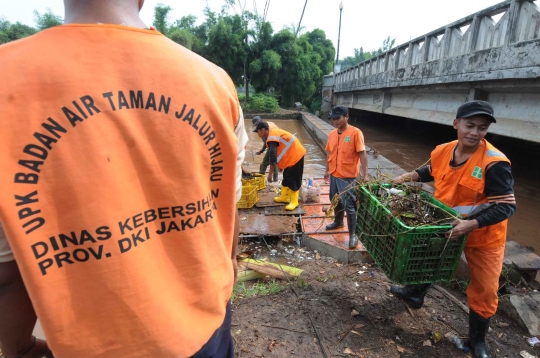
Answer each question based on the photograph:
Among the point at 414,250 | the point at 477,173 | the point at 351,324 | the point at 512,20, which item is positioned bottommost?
the point at 351,324

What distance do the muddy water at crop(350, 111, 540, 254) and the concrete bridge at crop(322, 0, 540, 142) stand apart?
193 cm

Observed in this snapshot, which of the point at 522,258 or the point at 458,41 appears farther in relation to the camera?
the point at 458,41

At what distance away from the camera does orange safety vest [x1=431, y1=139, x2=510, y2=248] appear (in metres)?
2.53

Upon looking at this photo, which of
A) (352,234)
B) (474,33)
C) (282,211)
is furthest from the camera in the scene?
(474,33)

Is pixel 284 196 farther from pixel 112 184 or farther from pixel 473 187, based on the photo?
pixel 112 184

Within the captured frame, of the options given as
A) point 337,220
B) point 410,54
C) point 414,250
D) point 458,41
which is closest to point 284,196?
point 337,220

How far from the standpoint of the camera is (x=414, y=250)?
2.38m

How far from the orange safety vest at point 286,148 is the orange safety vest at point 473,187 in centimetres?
337

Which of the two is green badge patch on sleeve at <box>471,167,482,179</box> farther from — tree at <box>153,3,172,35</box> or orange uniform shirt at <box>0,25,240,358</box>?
tree at <box>153,3,172,35</box>

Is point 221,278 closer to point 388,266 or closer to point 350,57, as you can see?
point 388,266

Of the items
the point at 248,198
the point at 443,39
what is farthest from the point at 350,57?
the point at 248,198

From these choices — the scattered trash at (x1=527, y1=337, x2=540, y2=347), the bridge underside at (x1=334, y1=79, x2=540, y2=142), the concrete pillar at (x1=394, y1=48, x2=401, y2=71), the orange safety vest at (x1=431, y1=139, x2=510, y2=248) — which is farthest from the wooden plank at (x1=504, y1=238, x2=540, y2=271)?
the concrete pillar at (x1=394, y1=48, x2=401, y2=71)

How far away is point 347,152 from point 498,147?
431 inches

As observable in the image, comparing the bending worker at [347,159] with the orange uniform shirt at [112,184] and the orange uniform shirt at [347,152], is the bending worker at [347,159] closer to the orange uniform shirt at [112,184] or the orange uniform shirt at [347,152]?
the orange uniform shirt at [347,152]
